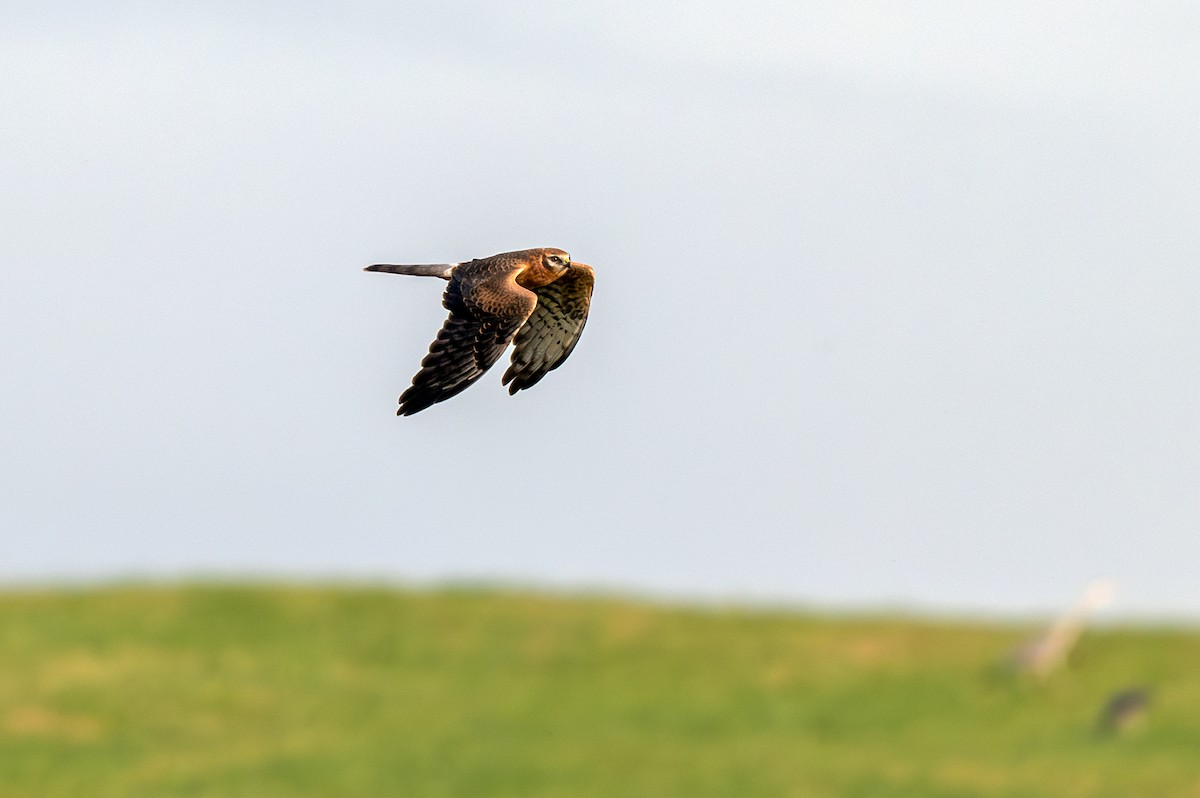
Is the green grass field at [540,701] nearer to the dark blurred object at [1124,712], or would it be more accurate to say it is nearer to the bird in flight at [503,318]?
the dark blurred object at [1124,712]

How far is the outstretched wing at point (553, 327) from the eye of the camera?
39.5 feet

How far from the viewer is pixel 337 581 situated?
6059cm

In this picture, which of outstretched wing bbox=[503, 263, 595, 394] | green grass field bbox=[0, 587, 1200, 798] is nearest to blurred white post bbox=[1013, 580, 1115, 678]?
green grass field bbox=[0, 587, 1200, 798]

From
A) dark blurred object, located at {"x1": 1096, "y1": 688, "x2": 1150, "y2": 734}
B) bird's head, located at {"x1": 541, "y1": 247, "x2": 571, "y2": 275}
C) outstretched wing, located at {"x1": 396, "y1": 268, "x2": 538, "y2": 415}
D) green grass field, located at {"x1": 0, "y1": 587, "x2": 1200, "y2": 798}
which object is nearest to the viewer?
outstretched wing, located at {"x1": 396, "y1": 268, "x2": 538, "y2": 415}

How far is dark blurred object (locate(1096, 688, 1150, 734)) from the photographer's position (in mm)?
47688

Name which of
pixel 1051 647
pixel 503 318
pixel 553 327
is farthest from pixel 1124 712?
pixel 503 318

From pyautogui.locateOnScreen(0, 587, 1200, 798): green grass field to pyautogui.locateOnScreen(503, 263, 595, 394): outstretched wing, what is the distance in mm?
37807

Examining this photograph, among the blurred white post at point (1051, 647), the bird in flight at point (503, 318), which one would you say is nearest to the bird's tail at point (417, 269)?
the bird in flight at point (503, 318)

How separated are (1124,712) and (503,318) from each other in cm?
4027

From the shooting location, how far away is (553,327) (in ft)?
40.0

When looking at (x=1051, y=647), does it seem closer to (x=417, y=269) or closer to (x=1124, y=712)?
(x=1124, y=712)

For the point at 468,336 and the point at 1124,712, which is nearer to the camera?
the point at 468,336

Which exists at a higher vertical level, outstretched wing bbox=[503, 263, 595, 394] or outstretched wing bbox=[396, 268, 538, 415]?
outstretched wing bbox=[503, 263, 595, 394]

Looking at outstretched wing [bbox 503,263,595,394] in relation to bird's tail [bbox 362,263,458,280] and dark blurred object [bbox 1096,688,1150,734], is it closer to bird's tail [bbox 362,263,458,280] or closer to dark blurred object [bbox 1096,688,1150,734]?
bird's tail [bbox 362,263,458,280]
